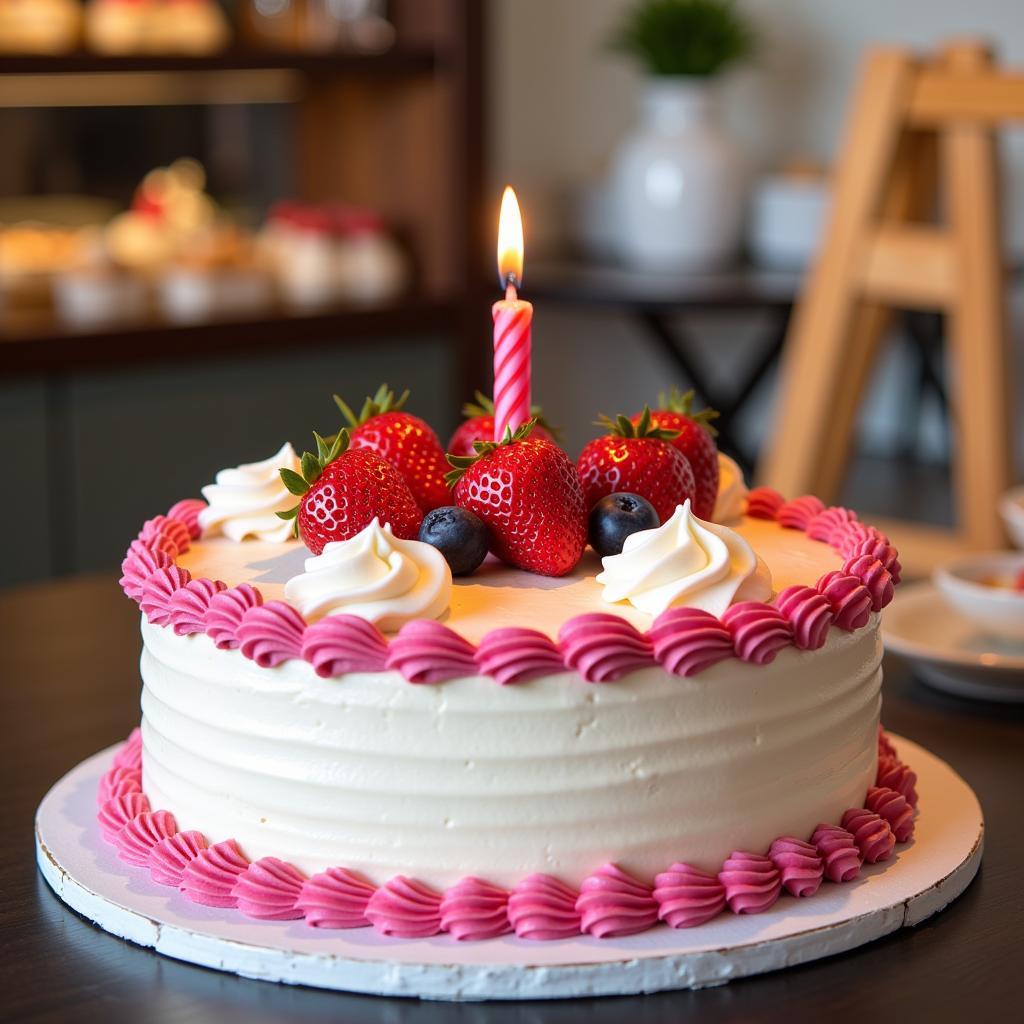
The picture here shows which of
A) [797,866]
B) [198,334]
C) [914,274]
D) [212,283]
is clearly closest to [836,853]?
[797,866]

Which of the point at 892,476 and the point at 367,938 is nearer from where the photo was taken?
the point at 367,938

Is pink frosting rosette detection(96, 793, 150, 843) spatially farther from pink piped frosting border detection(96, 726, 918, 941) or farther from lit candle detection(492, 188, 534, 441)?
lit candle detection(492, 188, 534, 441)

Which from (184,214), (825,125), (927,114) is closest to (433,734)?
(927,114)

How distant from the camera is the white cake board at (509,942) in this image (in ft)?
3.24

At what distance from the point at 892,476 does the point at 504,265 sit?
3.33 meters

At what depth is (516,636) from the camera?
1030 millimetres

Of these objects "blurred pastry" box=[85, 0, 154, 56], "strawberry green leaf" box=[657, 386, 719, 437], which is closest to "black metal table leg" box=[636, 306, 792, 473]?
"blurred pastry" box=[85, 0, 154, 56]

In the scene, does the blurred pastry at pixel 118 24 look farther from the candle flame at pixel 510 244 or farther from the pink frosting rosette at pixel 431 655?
the pink frosting rosette at pixel 431 655

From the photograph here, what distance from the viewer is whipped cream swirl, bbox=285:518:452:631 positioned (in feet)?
3.51

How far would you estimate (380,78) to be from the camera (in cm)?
407

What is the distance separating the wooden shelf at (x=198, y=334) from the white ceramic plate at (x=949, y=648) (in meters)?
2.07

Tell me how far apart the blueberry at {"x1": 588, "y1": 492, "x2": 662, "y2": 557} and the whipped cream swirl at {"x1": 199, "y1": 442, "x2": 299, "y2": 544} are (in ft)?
0.83

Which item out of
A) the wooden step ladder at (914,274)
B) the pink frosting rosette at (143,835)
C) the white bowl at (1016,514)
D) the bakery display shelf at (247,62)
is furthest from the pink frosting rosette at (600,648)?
the bakery display shelf at (247,62)

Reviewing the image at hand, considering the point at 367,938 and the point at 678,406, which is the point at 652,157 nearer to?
the point at 678,406
